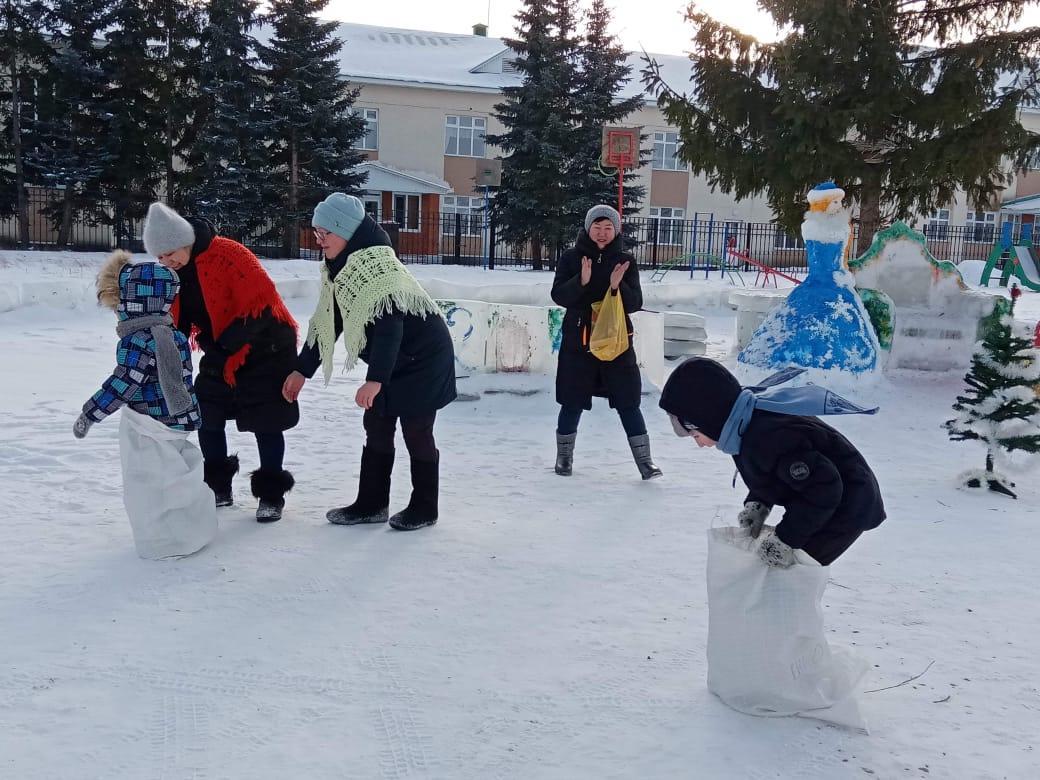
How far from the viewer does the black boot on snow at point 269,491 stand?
4.54 metres

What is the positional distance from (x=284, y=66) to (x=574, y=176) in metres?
7.35

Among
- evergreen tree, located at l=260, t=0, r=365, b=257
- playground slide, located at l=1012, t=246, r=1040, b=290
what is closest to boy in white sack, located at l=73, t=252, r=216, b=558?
evergreen tree, located at l=260, t=0, r=365, b=257

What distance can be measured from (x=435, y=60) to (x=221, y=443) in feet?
98.5

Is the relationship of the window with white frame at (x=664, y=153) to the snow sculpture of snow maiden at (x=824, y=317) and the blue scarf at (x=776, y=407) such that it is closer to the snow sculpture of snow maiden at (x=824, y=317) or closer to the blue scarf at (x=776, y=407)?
the snow sculpture of snow maiden at (x=824, y=317)

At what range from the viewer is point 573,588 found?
3.82m

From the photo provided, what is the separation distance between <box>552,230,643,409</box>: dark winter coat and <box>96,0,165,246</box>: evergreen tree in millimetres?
19629

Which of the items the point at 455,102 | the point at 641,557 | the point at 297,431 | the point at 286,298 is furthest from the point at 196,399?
the point at 455,102

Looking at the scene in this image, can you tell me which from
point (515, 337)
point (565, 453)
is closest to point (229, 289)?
point (565, 453)

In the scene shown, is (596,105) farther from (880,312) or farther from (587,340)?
(587,340)

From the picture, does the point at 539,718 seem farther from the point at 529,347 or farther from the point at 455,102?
the point at 455,102

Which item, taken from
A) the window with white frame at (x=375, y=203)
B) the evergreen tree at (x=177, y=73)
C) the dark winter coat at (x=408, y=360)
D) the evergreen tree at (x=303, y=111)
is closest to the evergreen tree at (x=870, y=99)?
the dark winter coat at (x=408, y=360)

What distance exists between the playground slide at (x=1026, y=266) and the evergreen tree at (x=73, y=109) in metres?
21.4

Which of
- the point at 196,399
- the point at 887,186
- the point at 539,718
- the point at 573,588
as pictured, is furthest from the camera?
the point at 887,186

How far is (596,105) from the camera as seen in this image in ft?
78.8
